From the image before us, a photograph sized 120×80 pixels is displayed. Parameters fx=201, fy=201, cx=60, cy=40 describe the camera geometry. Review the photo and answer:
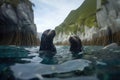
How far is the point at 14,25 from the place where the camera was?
52.0 meters

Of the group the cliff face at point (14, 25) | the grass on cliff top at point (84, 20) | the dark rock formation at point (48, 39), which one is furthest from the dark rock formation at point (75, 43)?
the grass on cliff top at point (84, 20)

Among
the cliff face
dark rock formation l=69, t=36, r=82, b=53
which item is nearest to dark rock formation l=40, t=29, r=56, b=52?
dark rock formation l=69, t=36, r=82, b=53

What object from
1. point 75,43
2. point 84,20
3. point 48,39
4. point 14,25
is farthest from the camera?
point 84,20

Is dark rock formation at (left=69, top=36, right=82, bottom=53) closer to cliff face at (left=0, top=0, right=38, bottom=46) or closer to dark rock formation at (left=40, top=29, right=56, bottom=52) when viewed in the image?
dark rock formation at (left=40, top=29, right=56, bottom=52)

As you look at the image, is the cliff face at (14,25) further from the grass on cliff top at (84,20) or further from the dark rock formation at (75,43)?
the grass on cliff top at (84,20)

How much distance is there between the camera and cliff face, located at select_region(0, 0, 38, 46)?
50.5m

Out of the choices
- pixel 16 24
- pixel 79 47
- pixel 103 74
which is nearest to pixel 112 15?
pixel 16 24

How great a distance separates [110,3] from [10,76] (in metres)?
61.5

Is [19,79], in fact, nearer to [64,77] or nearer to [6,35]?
[64,77]

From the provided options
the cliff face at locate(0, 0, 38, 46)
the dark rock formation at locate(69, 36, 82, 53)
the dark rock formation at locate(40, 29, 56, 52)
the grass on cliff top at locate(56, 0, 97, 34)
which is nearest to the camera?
the dark rock formation at locate(40, 29, 56, 52)

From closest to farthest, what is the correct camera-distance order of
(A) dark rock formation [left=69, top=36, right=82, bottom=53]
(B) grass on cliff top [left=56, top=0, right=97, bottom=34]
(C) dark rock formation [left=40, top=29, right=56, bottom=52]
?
(C) dark rock formation [left=40, top=29, right=56, bottom=52] → (A) dark rock formation [left=69, top=36, right=82, bottom=53] → (B) grass on cliff top [left=56, top=0, right=97, bottom=34]

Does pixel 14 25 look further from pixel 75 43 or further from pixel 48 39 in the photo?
pixel 75 43

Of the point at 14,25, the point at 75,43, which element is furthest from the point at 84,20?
the point at 75,43

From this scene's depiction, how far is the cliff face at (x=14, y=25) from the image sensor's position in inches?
1990
